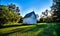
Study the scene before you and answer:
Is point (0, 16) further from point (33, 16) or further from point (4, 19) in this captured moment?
point (33, 16)

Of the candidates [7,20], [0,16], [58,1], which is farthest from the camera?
[58,1]

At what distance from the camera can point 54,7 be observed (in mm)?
35594

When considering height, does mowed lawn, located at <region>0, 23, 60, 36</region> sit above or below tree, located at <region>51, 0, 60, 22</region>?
below

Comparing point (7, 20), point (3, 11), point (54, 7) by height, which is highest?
point (54, 7)

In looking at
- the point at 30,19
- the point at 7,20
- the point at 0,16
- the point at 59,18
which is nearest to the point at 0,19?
the point at 0,16

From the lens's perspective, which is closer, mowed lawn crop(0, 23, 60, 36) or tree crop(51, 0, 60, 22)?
mowed lawn crop(0, 23, 60, 36)

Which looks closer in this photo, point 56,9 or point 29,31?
point 29,31

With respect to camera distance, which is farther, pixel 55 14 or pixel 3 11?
pixel 55 14

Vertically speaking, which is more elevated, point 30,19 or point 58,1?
point 58,1

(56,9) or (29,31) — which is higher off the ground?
(56,9)

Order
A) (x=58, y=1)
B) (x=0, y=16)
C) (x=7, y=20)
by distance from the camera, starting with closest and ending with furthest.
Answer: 1. (x=0, y=16)
2. (x=7, y=20)
3. (x=58, y=1)

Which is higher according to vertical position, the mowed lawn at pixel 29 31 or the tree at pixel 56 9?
the tree at pixel 56 9

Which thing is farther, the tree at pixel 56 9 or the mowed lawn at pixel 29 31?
the tree at pixel 56 9

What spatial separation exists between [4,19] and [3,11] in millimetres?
1379
